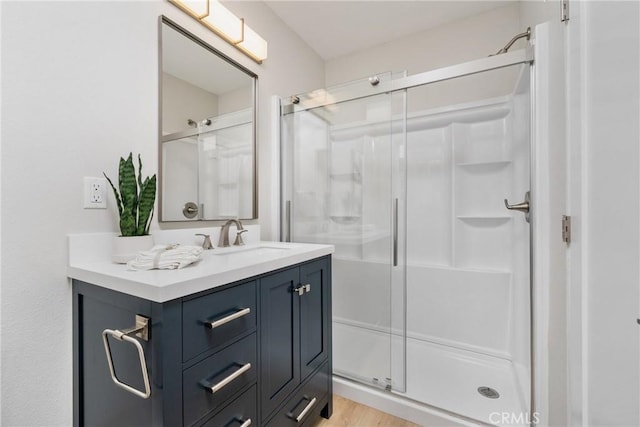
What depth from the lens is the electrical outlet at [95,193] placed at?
1.01 metres

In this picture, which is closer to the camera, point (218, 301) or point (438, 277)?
point (218, 301)

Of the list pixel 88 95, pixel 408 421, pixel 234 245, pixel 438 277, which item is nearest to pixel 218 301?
pixel 234 245

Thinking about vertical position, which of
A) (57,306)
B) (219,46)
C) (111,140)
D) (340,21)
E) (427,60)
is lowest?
Result: (57,306)

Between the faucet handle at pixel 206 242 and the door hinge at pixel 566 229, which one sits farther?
the faucet handle at pixel 206 242

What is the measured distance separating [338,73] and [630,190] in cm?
237

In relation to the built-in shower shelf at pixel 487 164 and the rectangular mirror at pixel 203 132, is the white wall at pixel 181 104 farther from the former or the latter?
the built-in shower shelf at pixel 487 164

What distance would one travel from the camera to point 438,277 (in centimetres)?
222

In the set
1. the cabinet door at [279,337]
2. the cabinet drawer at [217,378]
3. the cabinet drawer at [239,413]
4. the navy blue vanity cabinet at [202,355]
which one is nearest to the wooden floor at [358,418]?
the navy blue vanity cabinet at [202,355]

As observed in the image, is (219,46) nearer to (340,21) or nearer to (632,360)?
(340,21)

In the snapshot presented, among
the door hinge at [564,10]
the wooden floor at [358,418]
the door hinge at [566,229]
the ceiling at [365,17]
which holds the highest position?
the ceiling at [365,17]

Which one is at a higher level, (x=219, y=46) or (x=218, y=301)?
(x=219, y=46)

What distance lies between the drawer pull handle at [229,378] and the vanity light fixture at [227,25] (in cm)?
161

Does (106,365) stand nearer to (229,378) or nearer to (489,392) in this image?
(229,378)

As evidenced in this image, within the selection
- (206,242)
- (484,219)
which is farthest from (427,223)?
(206,242)
